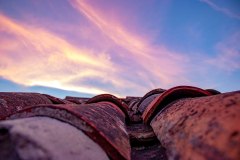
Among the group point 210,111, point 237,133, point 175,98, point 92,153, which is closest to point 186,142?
point 210,111

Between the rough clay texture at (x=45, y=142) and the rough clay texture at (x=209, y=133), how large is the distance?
0.40 m

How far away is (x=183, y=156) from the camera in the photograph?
→ 106 cm

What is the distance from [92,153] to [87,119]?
0.71ft

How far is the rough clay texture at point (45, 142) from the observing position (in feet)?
2.86

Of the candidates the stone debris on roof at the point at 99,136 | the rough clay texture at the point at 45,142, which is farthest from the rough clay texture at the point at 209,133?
the rough clay texture at the point at 45,142

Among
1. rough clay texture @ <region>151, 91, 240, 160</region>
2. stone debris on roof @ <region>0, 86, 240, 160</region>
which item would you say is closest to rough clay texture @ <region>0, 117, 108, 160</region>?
stone debris on roof @ <region>0, 86, 240, 160</region>

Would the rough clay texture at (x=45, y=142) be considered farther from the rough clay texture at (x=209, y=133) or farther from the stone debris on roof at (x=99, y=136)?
the rough clay texture at (x=209, y=133)

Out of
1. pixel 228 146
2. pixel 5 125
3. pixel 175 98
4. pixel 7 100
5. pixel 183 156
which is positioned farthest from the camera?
pixel 175 98

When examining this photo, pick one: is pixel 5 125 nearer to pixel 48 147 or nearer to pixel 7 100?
pixel 48 147

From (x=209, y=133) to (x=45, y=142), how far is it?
69 cm

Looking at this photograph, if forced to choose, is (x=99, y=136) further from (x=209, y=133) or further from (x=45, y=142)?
(x=209, y=133)

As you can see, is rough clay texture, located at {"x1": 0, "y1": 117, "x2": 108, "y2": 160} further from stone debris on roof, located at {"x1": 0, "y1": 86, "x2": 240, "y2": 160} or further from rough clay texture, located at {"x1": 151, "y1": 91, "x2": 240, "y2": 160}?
→ rough clay texture, located at {"x1": 151, "y1": 91, "x2": 240, "y2": 160}

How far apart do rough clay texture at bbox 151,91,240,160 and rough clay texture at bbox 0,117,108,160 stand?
40 cm

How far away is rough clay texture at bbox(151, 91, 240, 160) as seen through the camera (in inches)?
33.8
